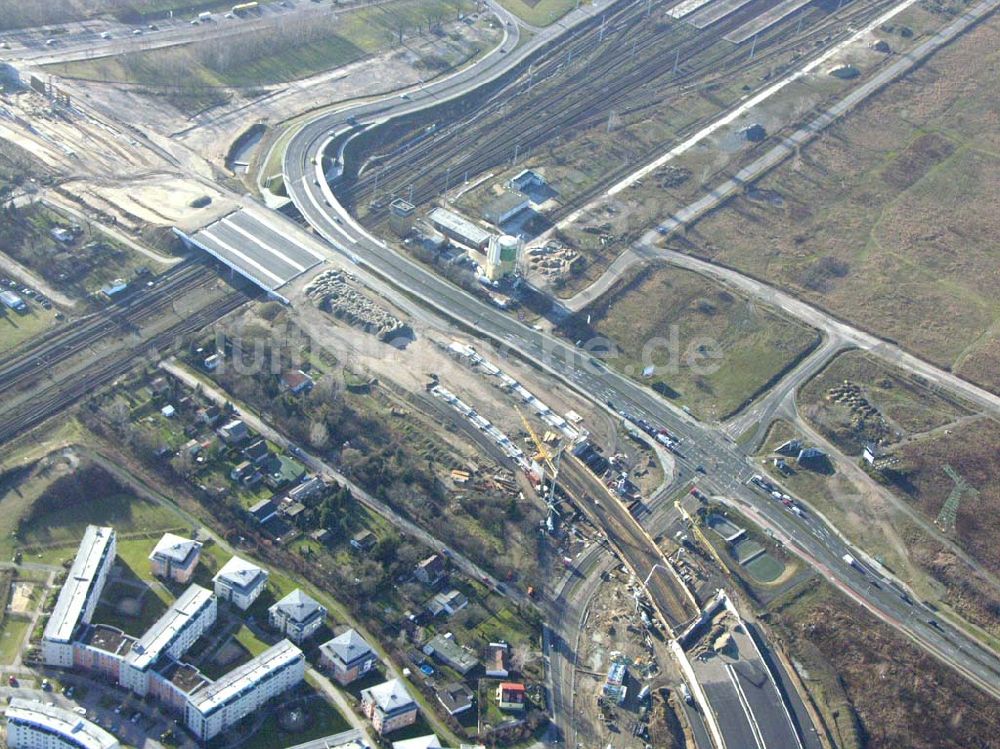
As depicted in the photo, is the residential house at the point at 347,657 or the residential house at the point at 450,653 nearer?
the residential house at the point at 347,657

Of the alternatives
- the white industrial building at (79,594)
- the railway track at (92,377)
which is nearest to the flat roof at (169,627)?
the white industrial building at (79,594)

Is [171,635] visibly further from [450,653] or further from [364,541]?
[450,653]

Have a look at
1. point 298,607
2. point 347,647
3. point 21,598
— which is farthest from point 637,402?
point 21,598

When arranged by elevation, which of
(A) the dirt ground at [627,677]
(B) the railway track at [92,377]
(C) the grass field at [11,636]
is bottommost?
(A) the dirt ground at [627,677]

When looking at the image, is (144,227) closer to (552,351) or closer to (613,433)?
(552,351)

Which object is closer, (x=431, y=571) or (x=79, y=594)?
(x=79, y=594)

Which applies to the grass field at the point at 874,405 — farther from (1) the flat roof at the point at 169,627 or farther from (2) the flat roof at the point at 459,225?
(1) the flat roof at the point at 169,627
